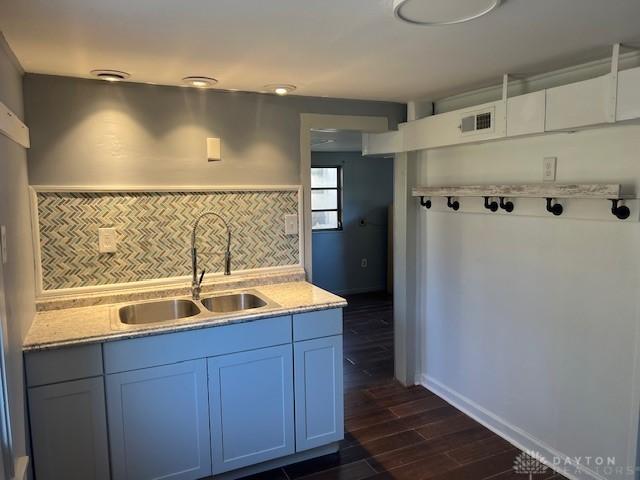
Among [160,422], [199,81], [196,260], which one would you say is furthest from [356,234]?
[160,422]

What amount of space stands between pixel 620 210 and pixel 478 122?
33.6 inches

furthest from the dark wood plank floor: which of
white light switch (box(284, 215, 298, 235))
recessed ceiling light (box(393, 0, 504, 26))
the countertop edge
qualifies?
recessed ceiling light (box(393, 0, 504, 26))

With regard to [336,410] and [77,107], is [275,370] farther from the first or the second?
[77,107]

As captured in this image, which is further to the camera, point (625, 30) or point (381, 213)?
point (381, 213)

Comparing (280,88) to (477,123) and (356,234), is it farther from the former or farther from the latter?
(356,234)

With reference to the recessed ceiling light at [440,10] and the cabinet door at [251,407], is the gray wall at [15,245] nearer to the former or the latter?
the cabinet door at [251,407]

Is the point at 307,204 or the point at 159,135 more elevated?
the point at 159,135

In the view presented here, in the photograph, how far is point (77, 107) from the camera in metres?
2.46

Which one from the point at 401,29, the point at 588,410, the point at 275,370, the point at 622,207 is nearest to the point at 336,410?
the point at 275,370

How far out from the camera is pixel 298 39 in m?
1.82

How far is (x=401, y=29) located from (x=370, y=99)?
4.84 feet

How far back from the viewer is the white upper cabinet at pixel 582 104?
1924 mm

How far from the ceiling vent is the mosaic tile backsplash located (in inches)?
43.5

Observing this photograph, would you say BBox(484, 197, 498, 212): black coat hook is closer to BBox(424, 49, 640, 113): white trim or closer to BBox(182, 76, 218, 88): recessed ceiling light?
BBox(424, 49, 640, 113): white trim
